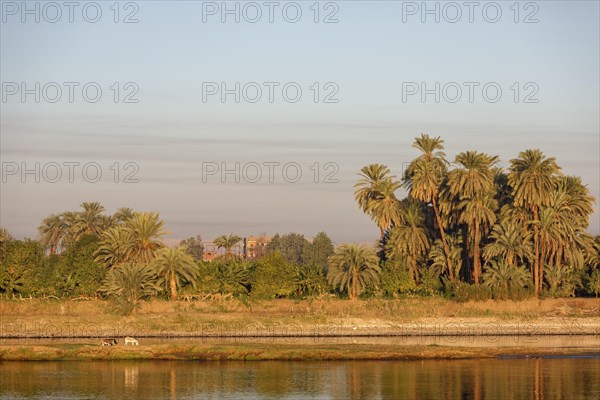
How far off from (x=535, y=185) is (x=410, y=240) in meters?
14.2

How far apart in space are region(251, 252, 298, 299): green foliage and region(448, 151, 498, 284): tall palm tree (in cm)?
1806

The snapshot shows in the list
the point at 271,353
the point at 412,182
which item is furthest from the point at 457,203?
the point at 271,353

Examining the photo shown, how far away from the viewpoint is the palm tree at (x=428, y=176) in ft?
343

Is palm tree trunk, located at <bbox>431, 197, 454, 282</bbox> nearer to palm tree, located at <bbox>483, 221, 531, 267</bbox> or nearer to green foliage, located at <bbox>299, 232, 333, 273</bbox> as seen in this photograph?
palm tree, located at <bbox>483, 221, 531, 267</bbox>

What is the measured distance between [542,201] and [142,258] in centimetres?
3916

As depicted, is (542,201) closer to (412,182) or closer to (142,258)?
(412,182)

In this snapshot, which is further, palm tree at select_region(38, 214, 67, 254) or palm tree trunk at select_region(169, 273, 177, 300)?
palm tree at select_region(38, 214, 67, 254)

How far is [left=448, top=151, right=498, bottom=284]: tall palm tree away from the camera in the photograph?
101062 millimetres

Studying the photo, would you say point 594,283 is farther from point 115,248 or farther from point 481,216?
point 115,248

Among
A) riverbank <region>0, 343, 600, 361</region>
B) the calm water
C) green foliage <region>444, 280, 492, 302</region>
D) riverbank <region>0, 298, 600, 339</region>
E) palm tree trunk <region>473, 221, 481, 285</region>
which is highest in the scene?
palm tree trunk <region>473, 221, 481, 285</region>

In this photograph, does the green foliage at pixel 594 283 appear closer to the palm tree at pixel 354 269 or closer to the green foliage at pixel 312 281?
the palm tree at pixel 354 269

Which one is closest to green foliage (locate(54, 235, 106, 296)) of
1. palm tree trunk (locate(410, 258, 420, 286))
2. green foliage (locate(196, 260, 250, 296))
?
green foliage (locate(196, 260, 250, 296))

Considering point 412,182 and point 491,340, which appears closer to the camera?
point 491,340

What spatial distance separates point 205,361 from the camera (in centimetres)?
6594
